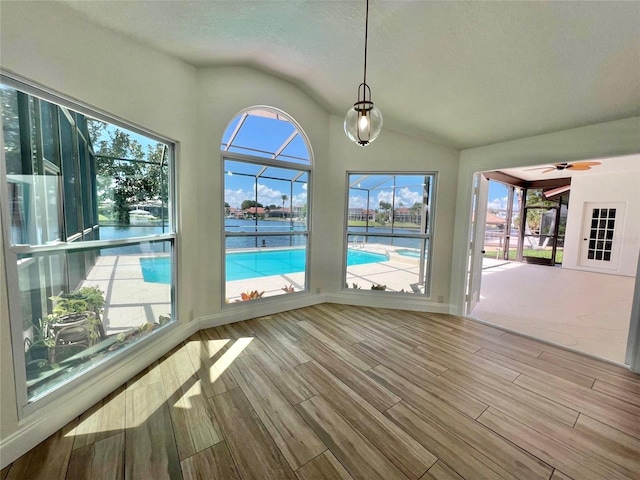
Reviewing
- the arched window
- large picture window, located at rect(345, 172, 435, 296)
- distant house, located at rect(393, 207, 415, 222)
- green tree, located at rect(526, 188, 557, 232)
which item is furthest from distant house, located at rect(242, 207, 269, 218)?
green tree, located at rect(526, 188, 557, 232)

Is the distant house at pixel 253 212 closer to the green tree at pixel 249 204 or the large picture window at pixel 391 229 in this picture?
the green tree at pixel 249 204

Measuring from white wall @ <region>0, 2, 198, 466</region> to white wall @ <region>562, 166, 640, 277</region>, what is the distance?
386 inches

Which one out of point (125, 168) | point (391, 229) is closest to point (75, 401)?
point (125, 168)

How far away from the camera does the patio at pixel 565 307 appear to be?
3.16 m

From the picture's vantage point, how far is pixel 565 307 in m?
4.37

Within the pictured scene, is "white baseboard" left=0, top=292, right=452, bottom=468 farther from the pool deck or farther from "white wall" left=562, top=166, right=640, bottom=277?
"white wall" left=562, top=166, right=640, bottom=277

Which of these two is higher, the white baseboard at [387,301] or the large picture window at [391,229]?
the large picture window at [391,229]

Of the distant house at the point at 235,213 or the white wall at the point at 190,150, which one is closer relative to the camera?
the white wall at the point at 190,150

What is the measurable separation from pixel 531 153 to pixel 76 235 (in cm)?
458

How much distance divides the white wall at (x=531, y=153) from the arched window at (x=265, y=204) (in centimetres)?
227

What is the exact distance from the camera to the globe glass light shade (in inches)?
66.2

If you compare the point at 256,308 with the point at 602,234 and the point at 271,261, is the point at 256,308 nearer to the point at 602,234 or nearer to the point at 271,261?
the point at 271,261

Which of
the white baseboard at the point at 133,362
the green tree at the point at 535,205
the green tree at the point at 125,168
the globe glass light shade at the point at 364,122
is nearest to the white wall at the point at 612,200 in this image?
the green tree at the point at 535,205

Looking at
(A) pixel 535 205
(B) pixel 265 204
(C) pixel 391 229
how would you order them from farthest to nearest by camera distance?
(A) pixel 535 205
(C) pixel 391 229
(B) pixel 265 204
